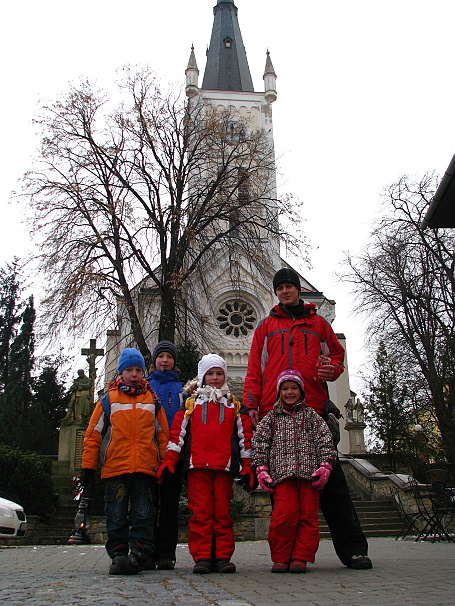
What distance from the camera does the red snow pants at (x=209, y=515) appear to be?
4.56 m

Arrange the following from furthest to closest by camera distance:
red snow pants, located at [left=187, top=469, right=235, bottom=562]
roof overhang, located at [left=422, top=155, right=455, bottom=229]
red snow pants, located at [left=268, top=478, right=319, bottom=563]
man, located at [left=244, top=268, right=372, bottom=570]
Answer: roof overhang, located at [left=422, top=155, right=455, bottom=229] → man, located at [left=244, top=268, right=372, bottom=570] → red snow pants, located at [left=187, top=469, right=235, bottom=562] → red snow pants, located at [left=268, top=478, right=319, bottom=563]

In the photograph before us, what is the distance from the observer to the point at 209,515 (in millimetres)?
4660

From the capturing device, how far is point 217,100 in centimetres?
3644

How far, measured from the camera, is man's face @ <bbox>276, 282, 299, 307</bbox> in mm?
5305

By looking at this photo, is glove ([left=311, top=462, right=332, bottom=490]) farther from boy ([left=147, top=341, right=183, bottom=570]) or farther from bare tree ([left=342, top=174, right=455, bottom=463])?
bare tree ([left=342, top=174, right=455, bottom=463])

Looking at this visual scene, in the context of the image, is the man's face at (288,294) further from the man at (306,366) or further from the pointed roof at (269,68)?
the pointed roof at (269,68)

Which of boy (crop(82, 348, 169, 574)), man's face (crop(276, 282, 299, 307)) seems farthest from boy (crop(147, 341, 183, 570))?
man's face (crop(276, 282, 299, 307))

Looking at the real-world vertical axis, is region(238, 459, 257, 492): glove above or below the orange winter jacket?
below

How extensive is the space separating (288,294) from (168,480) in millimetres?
1832

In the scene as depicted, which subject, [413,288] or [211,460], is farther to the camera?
Answer: [413,288]

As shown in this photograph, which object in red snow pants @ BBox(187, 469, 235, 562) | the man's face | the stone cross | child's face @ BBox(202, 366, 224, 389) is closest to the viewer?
red snow pants @ BBox(187, 469, 235, 562)

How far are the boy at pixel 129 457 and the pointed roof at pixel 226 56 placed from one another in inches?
→ 1380

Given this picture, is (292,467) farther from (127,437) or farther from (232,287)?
(232,287)

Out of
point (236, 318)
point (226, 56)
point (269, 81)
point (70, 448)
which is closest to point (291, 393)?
point (70, 448)
